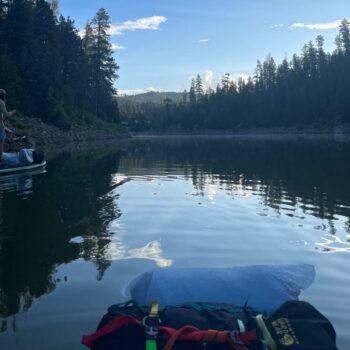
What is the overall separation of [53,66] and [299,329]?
51621mm

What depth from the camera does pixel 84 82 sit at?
214 ft

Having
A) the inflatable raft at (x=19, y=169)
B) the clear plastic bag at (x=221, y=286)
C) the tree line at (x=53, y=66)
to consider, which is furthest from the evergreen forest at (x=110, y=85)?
the clear plastic bag at (x=221, y=286)

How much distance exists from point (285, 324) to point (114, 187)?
404 inches

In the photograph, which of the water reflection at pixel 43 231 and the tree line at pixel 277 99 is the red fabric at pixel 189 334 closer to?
the water reflection at pixel 43 231

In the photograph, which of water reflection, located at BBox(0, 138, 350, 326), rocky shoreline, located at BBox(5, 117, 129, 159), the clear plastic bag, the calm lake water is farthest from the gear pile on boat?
rocky shoreline, located at BBox(5, 117, 129, 159)

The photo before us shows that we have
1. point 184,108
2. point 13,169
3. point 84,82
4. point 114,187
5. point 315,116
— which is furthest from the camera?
point 184,108

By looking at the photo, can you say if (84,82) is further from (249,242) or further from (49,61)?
(249,242)

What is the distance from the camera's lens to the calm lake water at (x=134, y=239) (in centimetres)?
433

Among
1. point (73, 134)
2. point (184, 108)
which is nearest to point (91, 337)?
point (73, 134)

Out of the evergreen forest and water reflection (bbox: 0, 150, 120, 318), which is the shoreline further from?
water reflection (bbox: 0, 150, 120, 318)

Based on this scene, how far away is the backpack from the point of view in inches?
113

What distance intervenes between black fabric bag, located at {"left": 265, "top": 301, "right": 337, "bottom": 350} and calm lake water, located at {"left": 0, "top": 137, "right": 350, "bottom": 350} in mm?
859

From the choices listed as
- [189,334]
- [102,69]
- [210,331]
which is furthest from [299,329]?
[102,69]

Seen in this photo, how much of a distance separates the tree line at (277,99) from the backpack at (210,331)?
84725 millimetres
